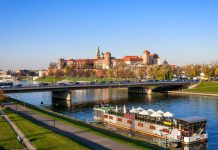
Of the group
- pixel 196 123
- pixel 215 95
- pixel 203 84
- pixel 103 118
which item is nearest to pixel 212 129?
pixel 196 123

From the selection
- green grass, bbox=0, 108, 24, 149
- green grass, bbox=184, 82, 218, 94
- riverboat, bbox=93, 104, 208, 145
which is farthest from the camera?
green grass, bbox=184, 82, 218, 94

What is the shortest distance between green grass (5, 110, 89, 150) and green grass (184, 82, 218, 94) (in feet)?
310

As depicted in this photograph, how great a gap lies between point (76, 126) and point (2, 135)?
13218 millimetres

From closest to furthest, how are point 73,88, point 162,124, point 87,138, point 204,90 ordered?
1. point 87,138
2. point 162,124
3. point 73,88
4. point 204,90

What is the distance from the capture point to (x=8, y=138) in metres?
36.1

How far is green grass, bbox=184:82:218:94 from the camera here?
126 metres

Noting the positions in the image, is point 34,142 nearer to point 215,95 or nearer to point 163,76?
point 215,95

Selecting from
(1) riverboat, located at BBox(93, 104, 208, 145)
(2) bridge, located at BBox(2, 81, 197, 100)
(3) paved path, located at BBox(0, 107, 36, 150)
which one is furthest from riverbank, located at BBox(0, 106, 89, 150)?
(2) bridge, located at BBox(2, 81, 197, 100)

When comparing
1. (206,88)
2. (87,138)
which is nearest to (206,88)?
(206,88)

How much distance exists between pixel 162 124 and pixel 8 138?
86.1 feet

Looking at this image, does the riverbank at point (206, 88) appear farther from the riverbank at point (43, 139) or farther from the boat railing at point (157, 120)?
the riverbank at point (43, 139)

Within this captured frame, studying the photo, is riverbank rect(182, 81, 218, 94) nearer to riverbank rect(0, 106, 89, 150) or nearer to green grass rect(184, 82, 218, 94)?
green grass rect(184, 82, 218, 94)

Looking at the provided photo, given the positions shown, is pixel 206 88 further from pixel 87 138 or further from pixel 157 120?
pixel 87 138

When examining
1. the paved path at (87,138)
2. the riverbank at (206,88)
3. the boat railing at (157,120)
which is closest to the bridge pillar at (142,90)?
the riverbank at (206,88)
